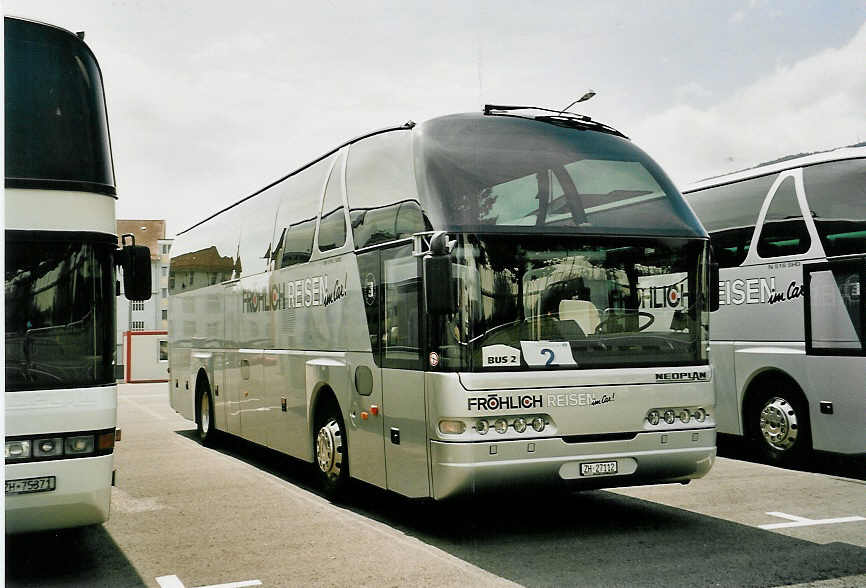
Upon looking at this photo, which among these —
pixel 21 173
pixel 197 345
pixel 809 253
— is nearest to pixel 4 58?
pixel 21 173

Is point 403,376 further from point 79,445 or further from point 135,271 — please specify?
point 79,445

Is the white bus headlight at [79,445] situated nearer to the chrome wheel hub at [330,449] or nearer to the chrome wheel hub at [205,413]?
the chrome wheel hub at [330,449]

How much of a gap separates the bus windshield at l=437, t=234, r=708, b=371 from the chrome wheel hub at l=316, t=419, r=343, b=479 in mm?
2616

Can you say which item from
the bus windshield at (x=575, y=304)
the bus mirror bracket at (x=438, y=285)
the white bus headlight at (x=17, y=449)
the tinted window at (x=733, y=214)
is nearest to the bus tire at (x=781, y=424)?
the tinted window at (x=733, y=214)

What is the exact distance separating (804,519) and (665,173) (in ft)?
10.3

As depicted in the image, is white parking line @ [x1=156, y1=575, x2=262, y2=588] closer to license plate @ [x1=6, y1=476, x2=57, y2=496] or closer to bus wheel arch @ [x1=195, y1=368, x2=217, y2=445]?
license plate @ [x1=6, y1=476, x2=57, y2=496]

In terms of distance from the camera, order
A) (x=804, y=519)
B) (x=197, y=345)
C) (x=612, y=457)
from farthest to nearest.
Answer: (x=197, y=345)
(x=804, y=519)
(x=612, y=457)

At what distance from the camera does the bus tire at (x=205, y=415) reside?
15.5 m

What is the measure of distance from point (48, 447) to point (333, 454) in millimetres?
3946

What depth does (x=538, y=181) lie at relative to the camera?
8.08 meters

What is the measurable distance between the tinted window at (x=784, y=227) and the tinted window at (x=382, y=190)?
540 centimetres

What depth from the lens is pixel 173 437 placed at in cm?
1767

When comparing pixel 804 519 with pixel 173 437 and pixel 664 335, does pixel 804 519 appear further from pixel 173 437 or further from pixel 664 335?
pixel 173 437

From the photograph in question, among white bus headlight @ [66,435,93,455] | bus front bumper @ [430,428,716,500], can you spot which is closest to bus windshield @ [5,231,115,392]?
white bus headlight @ [66,435,93,455]
